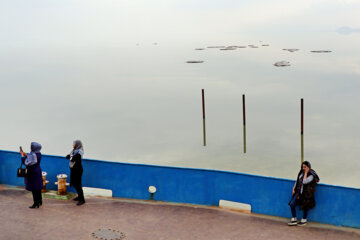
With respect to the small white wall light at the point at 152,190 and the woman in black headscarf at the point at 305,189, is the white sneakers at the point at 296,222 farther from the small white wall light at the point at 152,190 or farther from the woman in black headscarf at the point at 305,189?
the small white wall light at the point at 152,190

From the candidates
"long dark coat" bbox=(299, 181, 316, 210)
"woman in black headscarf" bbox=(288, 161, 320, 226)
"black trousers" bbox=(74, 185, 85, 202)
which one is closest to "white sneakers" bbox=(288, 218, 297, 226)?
"woman in black headscarf" bbox=(288, 161, 320, 226)

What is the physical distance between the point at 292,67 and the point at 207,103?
44.8 m

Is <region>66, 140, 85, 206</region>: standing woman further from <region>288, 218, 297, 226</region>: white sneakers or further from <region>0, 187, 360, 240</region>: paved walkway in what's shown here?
<region>288, 218, 297, 226</region>: white sneakers

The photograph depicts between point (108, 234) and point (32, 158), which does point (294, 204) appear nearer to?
point (108, 234)

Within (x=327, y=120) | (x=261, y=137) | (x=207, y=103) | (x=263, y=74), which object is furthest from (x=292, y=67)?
(x=261, y=137)

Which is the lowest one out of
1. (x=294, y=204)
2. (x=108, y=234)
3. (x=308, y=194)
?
(x=108, y=234)

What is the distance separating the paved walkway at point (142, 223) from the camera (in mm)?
11602

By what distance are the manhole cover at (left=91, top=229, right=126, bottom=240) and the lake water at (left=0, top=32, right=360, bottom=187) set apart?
20.4 metres

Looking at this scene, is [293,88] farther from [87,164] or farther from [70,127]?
[87,164]

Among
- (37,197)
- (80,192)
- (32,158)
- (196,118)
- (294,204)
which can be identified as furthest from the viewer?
(196,118)

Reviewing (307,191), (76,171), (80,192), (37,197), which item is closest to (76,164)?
(76,171)

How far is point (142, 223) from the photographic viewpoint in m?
12.4

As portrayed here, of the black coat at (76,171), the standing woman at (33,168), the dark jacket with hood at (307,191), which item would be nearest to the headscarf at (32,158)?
the standing woman at (33,168)

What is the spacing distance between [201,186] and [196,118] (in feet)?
123
